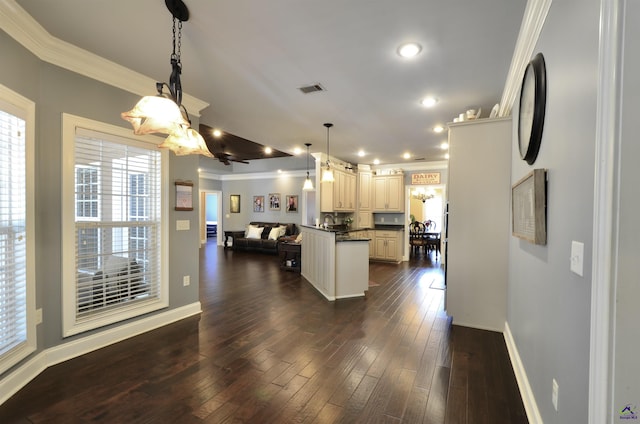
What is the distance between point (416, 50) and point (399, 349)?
2.67 metres

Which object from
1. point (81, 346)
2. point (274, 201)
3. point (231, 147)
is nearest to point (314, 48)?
point (81, 346)

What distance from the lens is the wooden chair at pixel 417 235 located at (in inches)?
314

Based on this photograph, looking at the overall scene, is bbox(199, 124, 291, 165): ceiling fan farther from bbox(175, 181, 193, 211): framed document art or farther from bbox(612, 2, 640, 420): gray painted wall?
bbox(612, 2, 640, 420): gray painted wall

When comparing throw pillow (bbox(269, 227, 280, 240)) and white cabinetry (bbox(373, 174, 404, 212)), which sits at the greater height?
white cabinetry (bbox(373, 174, 404, 212))

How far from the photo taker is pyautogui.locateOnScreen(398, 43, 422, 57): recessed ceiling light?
2.30 metres

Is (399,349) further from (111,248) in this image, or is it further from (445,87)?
(111,248)

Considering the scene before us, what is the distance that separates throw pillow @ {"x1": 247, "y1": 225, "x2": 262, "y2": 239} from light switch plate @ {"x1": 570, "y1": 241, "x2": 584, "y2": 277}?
339 inches

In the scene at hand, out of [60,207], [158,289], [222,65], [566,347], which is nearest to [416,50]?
[222,65]

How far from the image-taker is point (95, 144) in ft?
8.86

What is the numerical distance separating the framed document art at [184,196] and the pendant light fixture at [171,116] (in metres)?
1.47

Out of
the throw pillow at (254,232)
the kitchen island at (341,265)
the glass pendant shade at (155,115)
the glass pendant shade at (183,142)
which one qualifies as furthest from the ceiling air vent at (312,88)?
the throw pillow at (254,232)

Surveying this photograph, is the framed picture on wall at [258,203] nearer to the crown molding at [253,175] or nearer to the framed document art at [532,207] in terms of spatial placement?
the crown molding at [253,175]

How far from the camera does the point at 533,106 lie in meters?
1.79

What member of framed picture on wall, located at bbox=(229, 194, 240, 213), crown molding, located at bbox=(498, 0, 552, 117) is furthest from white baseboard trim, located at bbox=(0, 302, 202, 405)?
→ framed picture on wall, located at bbox=(229, 194, 240, 213)
